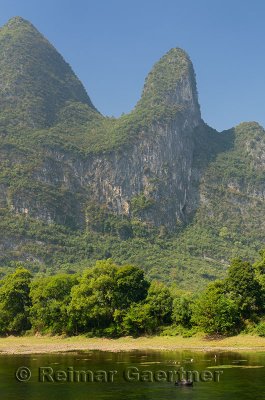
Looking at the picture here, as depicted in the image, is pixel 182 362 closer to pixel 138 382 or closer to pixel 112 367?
pixel 112 367

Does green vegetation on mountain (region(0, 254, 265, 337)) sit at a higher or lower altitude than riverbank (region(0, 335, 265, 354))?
higher

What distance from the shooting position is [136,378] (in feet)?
136

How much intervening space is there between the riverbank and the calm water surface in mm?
7457

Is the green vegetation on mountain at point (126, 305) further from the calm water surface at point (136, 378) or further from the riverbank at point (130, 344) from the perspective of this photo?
the calm water surface at point (136, 378)

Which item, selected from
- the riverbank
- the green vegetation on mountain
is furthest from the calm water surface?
the green vegetation on mountain

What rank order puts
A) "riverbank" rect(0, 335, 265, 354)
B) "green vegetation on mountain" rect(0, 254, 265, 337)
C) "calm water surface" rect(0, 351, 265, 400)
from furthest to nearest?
"green vegetation on mountain" rect(0, 254, 265, 337)
"riverbank" rect(0, 335, 265, 354)
"calm water surface" rect(0, 351, 265, 400)

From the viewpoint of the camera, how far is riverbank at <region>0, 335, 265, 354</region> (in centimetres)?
6638

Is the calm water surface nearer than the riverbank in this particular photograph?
Yes

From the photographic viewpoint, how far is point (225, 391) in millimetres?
34906

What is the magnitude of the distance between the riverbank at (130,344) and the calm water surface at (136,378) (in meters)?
7.46

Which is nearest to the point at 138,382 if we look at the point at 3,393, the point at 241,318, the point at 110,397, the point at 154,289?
the point at 110,397

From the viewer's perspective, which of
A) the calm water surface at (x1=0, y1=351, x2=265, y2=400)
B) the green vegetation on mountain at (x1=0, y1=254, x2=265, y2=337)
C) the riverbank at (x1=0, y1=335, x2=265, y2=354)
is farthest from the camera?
the green vegetation on mountain at (x1=0, y1=254, x2=265, y2=337)

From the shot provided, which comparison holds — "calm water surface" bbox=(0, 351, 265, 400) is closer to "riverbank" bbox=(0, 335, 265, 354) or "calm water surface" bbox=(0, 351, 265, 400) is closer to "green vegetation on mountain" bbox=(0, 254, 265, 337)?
"riverbank" bbox=(0, 335, 265, 354)

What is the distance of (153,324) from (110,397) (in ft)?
153
